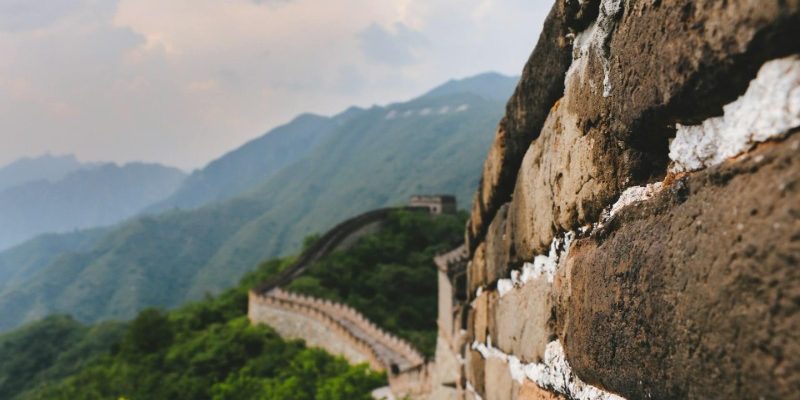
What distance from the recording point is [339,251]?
35594 mm

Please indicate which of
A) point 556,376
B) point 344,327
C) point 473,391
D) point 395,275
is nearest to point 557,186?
point 556,376

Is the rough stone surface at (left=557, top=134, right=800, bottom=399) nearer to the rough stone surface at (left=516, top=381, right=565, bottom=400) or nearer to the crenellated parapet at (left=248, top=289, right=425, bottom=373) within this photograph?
the rough stone surface at (left=516, top=381, right=565, bottom=400)

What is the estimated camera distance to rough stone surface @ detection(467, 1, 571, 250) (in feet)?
6.27

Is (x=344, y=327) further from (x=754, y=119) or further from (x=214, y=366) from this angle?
(x=754, y=119)

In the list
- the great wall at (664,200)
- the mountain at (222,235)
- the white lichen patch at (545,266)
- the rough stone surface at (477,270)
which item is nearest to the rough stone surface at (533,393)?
the great wall at (664,200)

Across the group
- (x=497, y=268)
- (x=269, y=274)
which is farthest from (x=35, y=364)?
(x=497, y=268)

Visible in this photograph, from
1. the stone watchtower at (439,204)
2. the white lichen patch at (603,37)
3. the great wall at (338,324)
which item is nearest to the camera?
the white lichen patch at (603,37)

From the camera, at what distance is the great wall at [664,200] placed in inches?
33.8

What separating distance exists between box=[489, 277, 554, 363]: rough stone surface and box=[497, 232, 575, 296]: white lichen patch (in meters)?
0.03

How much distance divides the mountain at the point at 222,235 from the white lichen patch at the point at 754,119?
9655 cm

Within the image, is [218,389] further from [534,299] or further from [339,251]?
[534,299]

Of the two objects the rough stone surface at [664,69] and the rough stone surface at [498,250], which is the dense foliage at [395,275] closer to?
the rough stone surface at [498,250]

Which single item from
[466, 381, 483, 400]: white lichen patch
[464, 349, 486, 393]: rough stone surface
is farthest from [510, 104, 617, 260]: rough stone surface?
[466, 381, 483, 400]: white lichen patch

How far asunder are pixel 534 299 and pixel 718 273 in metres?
1.38
